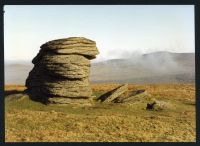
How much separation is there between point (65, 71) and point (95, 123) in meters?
8.80

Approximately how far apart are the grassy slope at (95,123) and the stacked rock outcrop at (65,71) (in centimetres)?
140

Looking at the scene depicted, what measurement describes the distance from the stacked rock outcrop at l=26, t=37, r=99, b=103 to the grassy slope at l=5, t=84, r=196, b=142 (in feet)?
4.59

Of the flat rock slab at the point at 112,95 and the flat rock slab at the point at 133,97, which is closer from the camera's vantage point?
the flat rock slab at the point at 133,97

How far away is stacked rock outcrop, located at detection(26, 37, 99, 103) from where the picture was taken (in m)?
36.7

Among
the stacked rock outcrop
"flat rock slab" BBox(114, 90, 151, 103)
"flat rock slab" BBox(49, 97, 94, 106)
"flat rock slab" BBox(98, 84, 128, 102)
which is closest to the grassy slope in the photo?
"flat rock slab" BBox(49, 97, 94, 106)

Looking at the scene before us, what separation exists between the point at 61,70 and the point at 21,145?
56.6 ft

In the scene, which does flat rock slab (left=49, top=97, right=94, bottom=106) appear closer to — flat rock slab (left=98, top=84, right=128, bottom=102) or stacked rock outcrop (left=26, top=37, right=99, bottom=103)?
stacked rock outcrop (left=26, top=37, right=99, bottom=103)

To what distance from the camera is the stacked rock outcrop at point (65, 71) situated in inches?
1443

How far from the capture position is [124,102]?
38.5 meters

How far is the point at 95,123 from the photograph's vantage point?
2912 centimetres

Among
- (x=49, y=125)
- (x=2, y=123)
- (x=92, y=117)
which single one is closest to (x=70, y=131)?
(x=49, y=125)

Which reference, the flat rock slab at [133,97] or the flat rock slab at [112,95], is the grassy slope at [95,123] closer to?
the flat rock slab at [133,97]

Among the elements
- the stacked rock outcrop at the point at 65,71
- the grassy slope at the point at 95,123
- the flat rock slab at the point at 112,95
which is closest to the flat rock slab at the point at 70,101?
the stacked rock outcrop at the point at 65,71

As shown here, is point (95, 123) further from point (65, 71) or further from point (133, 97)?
point (133, 97)
